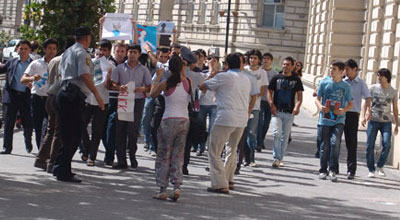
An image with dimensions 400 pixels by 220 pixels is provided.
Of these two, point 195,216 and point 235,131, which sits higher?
point 235,131

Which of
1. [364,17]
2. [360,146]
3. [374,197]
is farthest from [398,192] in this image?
[364,17]

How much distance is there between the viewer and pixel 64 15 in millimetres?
21453

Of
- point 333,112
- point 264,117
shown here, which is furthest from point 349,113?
point 264,117

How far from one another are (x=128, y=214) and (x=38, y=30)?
42.3ft

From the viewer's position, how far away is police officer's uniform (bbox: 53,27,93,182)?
1199 centimetres

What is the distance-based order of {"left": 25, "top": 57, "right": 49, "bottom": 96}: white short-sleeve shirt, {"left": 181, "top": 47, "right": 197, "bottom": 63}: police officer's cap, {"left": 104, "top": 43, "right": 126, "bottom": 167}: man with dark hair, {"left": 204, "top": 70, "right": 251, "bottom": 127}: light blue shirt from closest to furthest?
{"left": 204, "top": 70, "right": 251, "bottom": 127}: light blue shirt → {"left": 181, "top": 47, "right": 197, "bottom": 63}: police officer's cap → {"left": 104, "top": 43, "right": 126, "bottom": 167}: man with dark hair → {"left": 25, "top": 57, "right": 49, "bottom": 96}: white short-sleeve shirt

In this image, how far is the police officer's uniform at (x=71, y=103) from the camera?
12.0 metres

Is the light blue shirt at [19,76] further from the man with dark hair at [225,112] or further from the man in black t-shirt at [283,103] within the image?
the man with dark hair at [225,112]

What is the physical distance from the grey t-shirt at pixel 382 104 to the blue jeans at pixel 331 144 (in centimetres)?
A: 100

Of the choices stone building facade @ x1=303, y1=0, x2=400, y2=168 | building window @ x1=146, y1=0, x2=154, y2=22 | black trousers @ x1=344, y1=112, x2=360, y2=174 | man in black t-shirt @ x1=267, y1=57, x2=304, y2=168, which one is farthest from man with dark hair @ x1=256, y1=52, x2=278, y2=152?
building window @ x1=146, y1=0, x2=154, y2=22

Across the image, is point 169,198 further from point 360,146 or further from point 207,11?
point 207,11

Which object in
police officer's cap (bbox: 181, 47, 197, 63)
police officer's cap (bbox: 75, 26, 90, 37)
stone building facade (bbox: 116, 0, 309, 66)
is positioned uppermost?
stone building facade (bbox: 116, 0, 309, 66)

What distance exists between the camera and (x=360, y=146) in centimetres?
2173

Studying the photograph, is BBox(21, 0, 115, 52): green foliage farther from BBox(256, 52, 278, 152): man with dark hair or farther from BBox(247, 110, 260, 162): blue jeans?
BBox(247, 110, 260, 162): blue jeans
